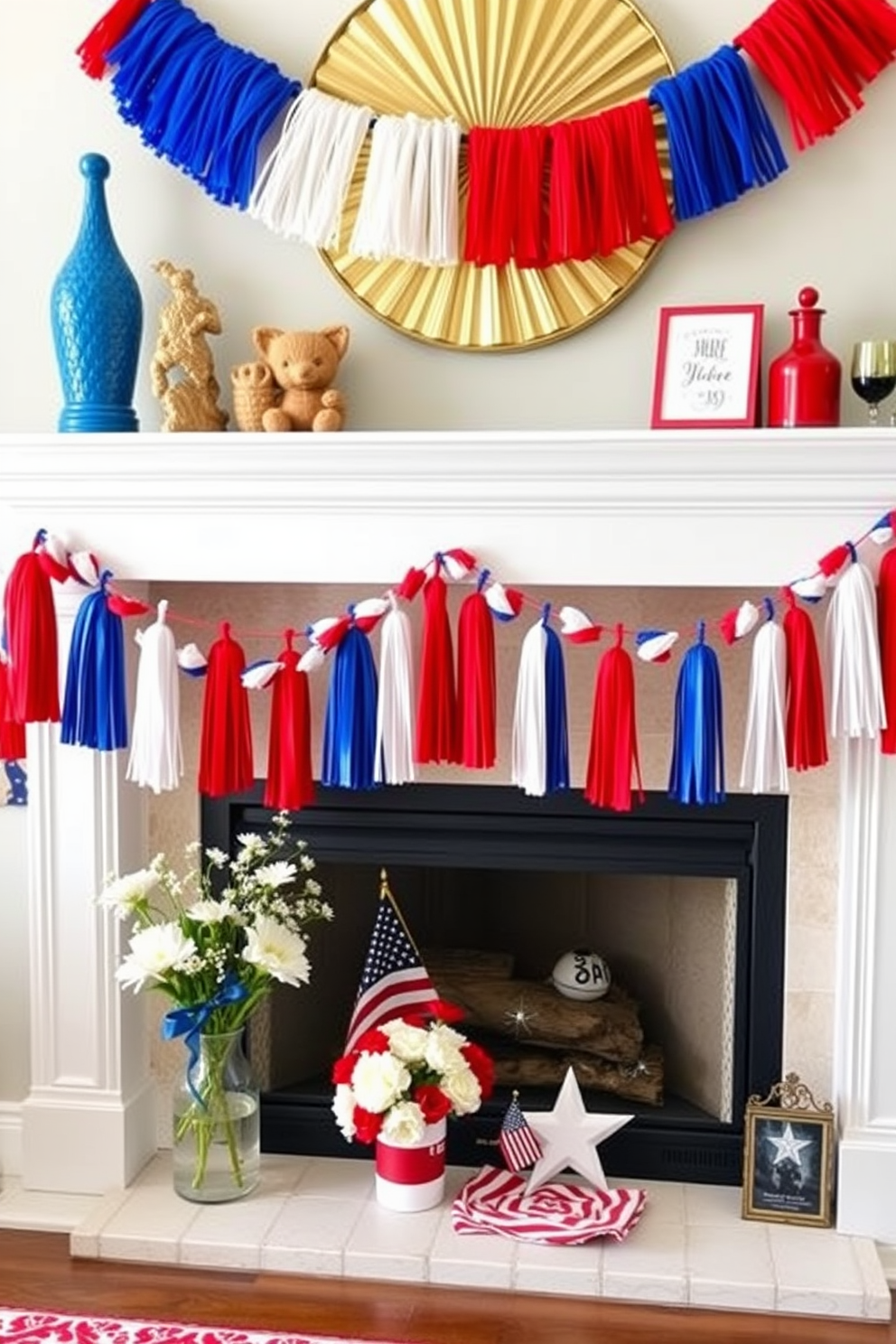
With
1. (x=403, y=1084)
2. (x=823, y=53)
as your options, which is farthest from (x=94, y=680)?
(x=823, y=53)

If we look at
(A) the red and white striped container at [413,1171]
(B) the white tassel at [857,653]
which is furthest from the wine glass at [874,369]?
(A) the red and white striped container at [413,1171]

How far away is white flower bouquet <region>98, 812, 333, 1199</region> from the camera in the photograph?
2.35 metres

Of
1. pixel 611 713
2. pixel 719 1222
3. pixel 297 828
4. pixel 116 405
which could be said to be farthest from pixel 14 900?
pixel 719 1222

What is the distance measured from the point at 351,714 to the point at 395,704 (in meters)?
0.07

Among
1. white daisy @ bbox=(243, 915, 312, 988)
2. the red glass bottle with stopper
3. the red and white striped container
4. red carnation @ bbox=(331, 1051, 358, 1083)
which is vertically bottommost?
the red and white striped container

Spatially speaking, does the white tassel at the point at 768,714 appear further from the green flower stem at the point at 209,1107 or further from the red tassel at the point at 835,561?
the green flower stem at the point at 209,1107

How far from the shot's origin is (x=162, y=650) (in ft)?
7.61

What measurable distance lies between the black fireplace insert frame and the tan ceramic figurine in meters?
0.65

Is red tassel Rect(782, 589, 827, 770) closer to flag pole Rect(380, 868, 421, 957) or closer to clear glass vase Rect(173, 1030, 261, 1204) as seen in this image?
flag pole Rect(380, 868, 421, 957)

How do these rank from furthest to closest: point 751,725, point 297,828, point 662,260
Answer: point 297,828, point 662,260, point 751,725

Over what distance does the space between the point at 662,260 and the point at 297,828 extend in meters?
1.11

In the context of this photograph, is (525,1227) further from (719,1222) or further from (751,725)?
(751,725)

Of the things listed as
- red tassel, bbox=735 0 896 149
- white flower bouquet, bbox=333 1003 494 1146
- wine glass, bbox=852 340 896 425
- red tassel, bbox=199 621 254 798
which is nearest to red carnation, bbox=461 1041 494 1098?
white flower bouquet, bbox=333 1003 494 1146

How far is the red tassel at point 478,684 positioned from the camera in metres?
2.24
